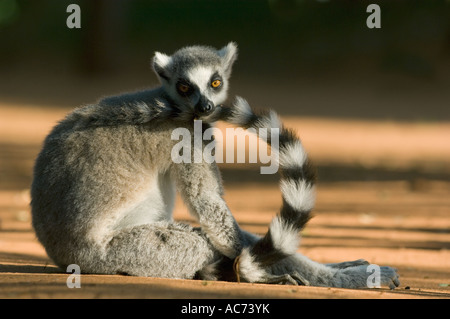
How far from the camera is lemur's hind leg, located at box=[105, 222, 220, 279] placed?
20.5 ft

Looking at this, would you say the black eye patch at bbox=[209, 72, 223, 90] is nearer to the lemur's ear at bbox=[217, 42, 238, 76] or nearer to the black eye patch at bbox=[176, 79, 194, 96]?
the black eye patch at bbox=[176, 79, 194, 96]

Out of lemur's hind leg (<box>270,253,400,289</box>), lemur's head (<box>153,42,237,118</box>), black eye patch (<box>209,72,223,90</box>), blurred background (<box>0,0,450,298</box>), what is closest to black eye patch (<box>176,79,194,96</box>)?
lemur's head (<box>153,42,237,118</box>)

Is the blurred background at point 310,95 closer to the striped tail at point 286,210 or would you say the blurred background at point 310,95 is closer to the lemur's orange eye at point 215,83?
the striped tail at point 286,210

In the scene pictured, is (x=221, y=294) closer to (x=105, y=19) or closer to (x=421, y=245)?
(x=421, y=245)

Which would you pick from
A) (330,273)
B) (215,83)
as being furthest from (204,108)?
(330,273)

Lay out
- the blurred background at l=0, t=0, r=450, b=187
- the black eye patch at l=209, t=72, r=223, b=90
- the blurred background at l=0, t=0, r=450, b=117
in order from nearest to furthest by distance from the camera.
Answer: the black eye patch at l=209, t=72, r=223, b=90 → the blurred background at l=0, t=0, r=450, b=187 → the blurred background at l=0, t=0, r=450, b=117

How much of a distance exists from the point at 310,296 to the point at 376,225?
5750 mm

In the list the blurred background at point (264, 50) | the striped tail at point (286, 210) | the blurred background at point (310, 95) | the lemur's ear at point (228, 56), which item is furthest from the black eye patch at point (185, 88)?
the blurred background at point (264, 50)

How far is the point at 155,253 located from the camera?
6.23m

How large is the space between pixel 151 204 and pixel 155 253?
0.55m

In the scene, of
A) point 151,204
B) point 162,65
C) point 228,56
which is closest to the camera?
point 151,204

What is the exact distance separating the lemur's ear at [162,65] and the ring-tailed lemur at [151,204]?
0.62m

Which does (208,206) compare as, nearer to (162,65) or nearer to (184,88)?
(184,88)

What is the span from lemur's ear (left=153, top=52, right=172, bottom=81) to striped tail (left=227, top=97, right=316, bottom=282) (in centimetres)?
124
